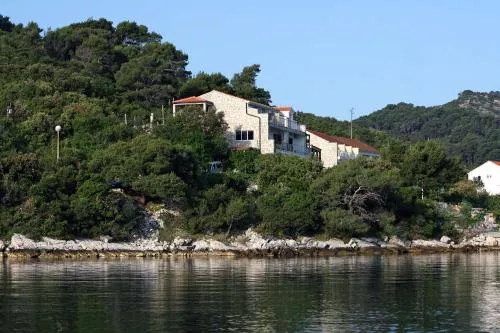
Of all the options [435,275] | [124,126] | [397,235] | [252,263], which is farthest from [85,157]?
[435,275]

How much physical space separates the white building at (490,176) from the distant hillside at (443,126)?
50854 mm

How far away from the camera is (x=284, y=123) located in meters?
70.8

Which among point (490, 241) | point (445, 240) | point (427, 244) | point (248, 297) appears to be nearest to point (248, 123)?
point (427, 244)

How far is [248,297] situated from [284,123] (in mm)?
42776

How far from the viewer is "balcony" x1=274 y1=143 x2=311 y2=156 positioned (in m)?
68.9

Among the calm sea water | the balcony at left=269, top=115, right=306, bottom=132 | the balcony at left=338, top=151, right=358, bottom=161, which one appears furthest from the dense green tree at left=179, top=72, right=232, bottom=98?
the calm sea water

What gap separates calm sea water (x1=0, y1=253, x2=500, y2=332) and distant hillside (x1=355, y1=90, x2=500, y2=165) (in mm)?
102451

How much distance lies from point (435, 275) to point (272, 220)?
1764 centimetres

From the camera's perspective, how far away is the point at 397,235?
188 feet

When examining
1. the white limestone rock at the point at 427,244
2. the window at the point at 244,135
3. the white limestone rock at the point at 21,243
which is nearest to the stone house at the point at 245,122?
the window at the point at 244,135

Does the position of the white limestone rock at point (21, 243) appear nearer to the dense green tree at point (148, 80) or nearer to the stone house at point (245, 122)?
the stone house at point (245, 122)

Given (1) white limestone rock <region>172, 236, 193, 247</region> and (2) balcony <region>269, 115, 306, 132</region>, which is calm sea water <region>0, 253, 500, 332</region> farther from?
(2) balcony <region>269, 115, 306, 132</region>

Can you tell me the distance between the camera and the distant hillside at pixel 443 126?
144m

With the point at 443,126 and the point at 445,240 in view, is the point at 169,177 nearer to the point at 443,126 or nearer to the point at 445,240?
the point at 445,240
